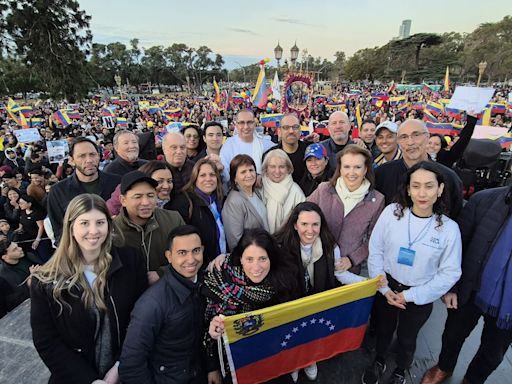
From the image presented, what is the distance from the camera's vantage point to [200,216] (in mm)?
2770

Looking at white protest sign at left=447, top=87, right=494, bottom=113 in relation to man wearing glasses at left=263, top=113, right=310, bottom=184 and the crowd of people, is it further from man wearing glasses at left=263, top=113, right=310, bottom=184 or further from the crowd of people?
man wearing glasses at left=263, top=113, right=310, bottom=184

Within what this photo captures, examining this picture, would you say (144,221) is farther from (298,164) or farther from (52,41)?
(52,41)

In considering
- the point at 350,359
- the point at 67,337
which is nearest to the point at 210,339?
the point at 67,337

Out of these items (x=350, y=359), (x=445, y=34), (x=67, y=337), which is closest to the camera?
(x=67, y=337)

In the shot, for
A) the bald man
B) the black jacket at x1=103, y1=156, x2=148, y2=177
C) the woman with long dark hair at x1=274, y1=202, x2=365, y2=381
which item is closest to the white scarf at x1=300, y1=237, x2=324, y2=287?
the woman with long dark hair at x1=274, y1=202, x2=365, y2=381

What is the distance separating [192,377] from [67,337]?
0.91 meters

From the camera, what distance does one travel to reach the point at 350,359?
2.79 m

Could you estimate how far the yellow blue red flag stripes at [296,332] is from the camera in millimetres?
2145

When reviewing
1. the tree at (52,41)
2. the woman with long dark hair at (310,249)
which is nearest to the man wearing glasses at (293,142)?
the woman with long dark hair at (310,249)

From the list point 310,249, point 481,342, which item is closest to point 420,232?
point 310,249

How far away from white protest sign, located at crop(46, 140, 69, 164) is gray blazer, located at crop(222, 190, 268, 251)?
24.0ft

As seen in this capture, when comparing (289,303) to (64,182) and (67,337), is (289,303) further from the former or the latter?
(64,182)

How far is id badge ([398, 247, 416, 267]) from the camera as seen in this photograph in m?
2.25

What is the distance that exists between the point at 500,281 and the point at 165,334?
8.06 ft
